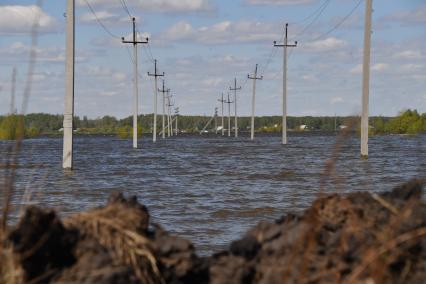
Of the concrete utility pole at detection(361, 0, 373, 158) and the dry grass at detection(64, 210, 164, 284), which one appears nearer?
the dry grass at detection(64, 210, 164, 284)

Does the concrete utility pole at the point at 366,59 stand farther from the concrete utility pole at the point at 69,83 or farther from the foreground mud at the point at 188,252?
the foreground mud at the point at 188,252

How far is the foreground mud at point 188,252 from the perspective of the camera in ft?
13.0

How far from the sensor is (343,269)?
157 inches

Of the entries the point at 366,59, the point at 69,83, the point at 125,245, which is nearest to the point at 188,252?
the point at 125,245

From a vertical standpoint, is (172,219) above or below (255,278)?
below

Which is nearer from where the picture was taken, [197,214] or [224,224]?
[224,224]

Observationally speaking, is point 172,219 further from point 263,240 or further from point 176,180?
point 176,180

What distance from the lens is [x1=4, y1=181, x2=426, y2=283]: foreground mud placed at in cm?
397

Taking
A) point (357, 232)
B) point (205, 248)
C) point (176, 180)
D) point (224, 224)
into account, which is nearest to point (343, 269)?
point (357, 232)

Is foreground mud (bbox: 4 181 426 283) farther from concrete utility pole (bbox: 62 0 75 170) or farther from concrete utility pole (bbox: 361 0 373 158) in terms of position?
concrete utility pole (bbox: 361 0 373 158)

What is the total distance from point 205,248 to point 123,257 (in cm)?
A: 569

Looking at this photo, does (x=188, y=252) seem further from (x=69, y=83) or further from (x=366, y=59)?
(x=366, y=59)

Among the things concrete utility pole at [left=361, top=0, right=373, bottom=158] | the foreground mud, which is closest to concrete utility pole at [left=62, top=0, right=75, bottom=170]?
concrete utility pole at [left=361, top=0, right=373, bottom=158]

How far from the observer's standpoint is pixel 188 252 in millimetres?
4352
